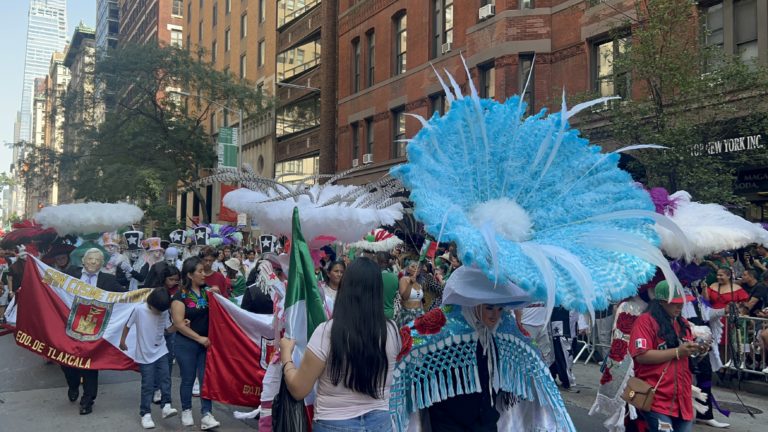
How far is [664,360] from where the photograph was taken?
491 cm

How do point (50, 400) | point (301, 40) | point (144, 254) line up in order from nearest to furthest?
1. point (50, 400)
2. point (144, 254)
3. point (301, 40)

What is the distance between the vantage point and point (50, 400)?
864cm

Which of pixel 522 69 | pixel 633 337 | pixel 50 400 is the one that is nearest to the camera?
pixel 633 337

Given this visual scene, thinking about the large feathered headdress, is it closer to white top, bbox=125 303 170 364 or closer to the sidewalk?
white top, bbox=125 303 170 364

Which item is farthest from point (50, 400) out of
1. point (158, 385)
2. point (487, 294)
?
point (487, 294)

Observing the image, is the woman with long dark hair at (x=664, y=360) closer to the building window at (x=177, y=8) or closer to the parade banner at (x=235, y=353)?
the parade banner at (x=235, y=353)

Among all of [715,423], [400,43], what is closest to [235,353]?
[715,423]

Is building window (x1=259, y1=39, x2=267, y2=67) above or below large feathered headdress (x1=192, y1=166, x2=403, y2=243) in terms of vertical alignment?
above

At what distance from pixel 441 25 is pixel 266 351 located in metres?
19.1

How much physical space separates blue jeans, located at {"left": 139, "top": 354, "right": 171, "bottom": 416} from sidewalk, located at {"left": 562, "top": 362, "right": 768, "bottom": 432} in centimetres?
499

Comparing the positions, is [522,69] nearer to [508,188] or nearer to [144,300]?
[144,300]

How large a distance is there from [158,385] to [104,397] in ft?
4.47

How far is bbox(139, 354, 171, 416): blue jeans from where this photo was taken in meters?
7.44

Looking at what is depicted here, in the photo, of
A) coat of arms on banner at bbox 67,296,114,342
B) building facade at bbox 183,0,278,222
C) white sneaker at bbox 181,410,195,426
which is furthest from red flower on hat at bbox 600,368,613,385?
building facade at bbox 183,0,278,222
